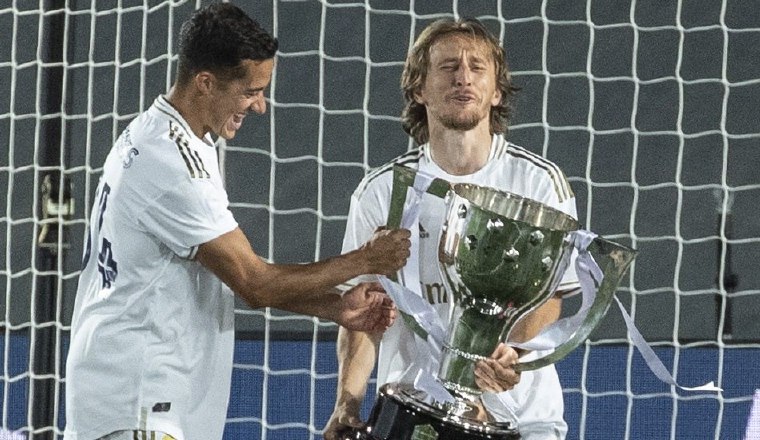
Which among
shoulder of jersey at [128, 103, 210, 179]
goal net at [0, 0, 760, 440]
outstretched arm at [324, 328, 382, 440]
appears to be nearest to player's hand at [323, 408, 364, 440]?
outstretched arm at [324, 328, 382, 440]

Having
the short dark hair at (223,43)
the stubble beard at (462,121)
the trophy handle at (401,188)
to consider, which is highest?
the short dark hair at (223,43)

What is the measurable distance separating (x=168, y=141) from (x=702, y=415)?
7.13ft

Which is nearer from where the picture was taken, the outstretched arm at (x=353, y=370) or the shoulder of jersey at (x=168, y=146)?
the shoulder of jersey at (x=168, y=146)

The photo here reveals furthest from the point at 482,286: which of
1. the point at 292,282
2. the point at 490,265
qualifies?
the point at 292,282

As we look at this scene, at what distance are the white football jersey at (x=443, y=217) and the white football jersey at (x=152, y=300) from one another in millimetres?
338

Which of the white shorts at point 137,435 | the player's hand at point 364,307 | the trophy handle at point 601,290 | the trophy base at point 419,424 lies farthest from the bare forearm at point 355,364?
the trophy handle at point 601,290

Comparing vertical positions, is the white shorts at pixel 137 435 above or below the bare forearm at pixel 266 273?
below

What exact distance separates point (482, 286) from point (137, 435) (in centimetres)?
66

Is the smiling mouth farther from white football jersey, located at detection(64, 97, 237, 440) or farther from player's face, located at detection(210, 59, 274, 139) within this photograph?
white football jersey, located at detection(64, 97, 237, 440)

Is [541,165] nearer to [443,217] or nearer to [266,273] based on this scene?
[443,217]

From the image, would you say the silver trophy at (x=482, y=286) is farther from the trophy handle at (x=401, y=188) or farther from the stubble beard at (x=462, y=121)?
the stubble beard at (x=462, y=121)

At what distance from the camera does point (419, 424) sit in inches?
76.7

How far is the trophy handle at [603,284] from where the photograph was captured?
6.30 ft

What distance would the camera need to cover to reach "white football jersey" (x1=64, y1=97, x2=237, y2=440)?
2.27 meters
